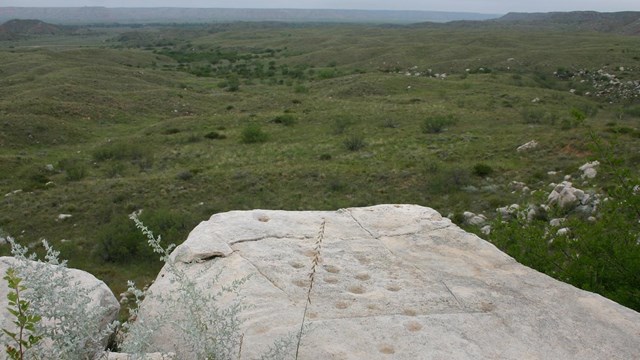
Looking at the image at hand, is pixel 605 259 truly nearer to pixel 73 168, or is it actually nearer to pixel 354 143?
pixel 354 143

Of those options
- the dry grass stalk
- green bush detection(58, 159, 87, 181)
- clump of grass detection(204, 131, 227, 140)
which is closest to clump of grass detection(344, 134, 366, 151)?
clump of grass detection(204, 131, 227, 140)

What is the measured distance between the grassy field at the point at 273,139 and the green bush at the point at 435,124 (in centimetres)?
12

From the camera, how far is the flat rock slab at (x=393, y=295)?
16.6 feet

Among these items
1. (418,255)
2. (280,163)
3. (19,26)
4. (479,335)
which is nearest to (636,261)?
(418,255)

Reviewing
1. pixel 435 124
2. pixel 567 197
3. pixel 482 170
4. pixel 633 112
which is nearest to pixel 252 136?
pixel 435 124

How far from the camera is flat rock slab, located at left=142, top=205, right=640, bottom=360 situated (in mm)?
5062

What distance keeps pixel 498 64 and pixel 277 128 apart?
125ft

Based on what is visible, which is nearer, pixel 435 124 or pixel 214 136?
pixel 435 124

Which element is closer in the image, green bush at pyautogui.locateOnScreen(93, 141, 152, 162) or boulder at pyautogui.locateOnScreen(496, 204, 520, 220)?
boulder at pyautogui.locateOnScreen(496, 204, 520, 220)

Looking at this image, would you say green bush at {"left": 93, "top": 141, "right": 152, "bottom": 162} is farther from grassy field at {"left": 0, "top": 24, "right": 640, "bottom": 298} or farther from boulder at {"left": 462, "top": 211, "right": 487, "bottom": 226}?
boulder at {"left": 462, "top": 211, "right": 487, "bottom": 226}

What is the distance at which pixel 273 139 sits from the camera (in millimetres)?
32312

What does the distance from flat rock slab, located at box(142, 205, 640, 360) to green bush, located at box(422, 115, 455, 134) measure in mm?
23829

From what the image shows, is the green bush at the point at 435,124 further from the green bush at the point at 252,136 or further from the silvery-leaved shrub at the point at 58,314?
the silvery-leaved shrub at the point at 58,314

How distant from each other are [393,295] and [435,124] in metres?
26.8
